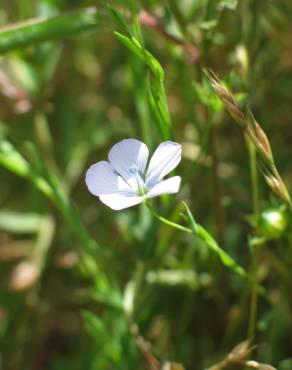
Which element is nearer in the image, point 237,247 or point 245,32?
point 245,32

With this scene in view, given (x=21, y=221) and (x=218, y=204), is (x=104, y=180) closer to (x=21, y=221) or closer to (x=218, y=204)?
(x=218, y=204)

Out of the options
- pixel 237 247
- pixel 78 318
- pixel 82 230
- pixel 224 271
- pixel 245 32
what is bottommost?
pixel 78 318

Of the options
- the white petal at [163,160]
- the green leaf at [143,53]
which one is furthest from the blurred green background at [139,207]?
the white petal at [163,160]

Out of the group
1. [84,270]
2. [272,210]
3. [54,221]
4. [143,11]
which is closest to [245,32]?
[143,11]

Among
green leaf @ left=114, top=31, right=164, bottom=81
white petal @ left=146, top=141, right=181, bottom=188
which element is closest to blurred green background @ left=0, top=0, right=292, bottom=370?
green leaf @ left=114, top=31, right=164, bottom=81

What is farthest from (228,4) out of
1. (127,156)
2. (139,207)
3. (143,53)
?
(139,207)

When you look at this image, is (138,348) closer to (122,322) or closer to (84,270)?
(122,322)

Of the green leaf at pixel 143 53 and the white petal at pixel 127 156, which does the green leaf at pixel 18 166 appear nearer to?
the white petal at pixel 127 156
